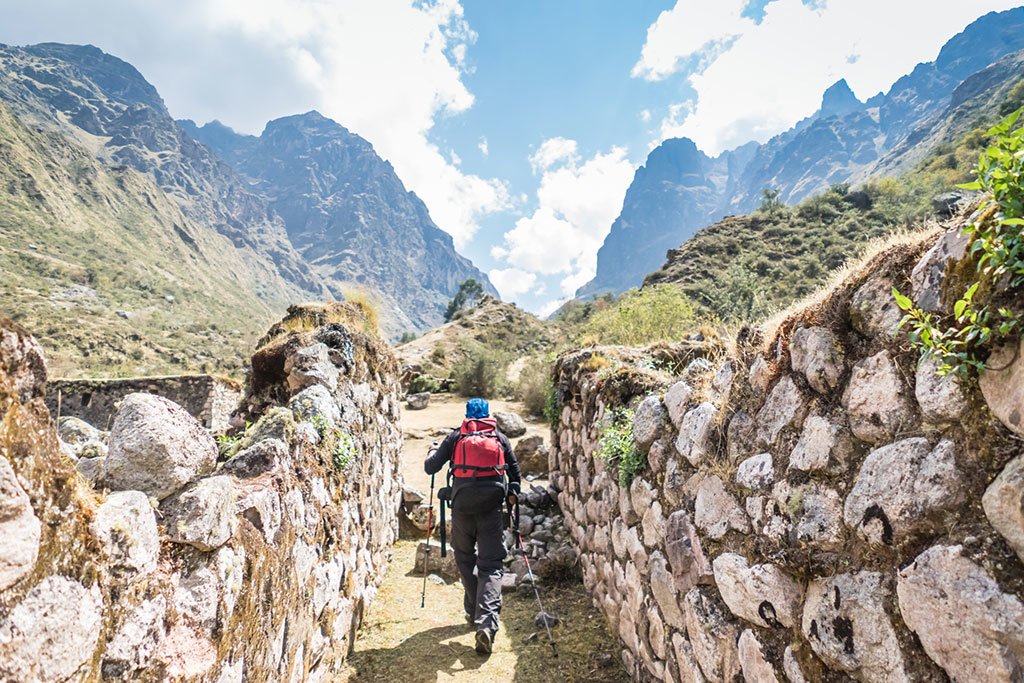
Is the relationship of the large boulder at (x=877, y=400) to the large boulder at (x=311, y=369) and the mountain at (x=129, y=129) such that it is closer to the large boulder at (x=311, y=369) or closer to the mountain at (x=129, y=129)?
the large boulder at (x=311, y=369)

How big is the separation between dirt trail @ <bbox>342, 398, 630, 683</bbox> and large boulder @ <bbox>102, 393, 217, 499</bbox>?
2.29m

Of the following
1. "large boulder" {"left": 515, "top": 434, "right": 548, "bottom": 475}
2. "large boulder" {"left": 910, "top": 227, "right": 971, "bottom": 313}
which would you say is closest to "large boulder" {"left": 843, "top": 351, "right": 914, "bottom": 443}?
"large boulder" {"left": 910, "top": 227, "right": 971, "bottom": 313}

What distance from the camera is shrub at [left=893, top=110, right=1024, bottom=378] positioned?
1132 mm

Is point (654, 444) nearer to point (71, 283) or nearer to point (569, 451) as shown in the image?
point (569, 451)

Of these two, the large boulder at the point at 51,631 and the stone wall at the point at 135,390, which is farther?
the stone wall at the point at 135,390

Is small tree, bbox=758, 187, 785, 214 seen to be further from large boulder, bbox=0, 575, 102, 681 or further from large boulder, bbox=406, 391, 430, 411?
large boulder, bbox=0, 575, 102, 681

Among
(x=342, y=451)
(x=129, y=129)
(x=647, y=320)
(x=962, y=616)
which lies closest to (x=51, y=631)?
(x=962, y=616)

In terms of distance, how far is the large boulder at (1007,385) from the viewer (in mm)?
1123

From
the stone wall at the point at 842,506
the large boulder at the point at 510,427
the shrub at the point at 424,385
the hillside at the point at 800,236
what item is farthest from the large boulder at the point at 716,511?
the hillside at the point at 800,236

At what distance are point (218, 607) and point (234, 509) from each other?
1.25ft

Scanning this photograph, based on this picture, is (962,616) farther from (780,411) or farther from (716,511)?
(716,511)

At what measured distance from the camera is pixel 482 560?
4.02 meters

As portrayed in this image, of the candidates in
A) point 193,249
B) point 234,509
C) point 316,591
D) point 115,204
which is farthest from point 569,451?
point 193,249

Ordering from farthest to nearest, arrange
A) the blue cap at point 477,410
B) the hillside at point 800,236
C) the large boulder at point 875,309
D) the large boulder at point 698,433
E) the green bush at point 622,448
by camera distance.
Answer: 1. the hillside at point 800,236
2. the blue cap at point 477,410
3. the green bush at point 622,448
4. the large boulder at point 698,433
5. the large boulder at point 875,309
